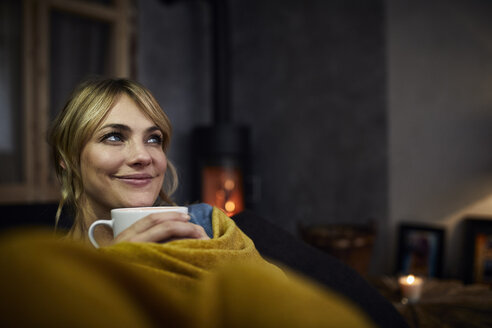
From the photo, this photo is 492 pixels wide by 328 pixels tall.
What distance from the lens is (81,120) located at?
0.71m

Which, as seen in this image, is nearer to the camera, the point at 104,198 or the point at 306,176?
the point at 104,198

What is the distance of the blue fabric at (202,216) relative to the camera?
666 millimetres

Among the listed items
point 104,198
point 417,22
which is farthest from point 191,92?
point 104,198

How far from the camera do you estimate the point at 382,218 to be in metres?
2.56

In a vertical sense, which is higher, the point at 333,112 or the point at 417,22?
the point at 417,22

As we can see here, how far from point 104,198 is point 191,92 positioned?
3.28 meters

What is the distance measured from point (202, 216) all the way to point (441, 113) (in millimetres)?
2183

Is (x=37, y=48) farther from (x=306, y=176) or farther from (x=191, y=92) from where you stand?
(x=306, y=176)

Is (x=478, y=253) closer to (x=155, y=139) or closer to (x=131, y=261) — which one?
(x=155, y=139)

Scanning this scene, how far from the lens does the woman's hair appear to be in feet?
2.31

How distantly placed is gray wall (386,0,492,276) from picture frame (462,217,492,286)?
0.09 metres

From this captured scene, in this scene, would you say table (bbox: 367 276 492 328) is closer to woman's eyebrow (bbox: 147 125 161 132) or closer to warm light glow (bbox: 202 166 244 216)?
woman's eyebrow (bbox: 147 125 161 132)

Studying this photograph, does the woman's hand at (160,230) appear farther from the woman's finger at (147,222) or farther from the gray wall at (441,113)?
the gray wall at (441,113)

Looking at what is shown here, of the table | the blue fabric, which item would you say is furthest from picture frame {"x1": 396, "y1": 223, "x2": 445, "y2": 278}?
the blue fabric
